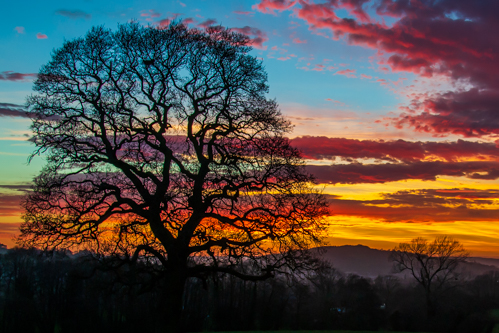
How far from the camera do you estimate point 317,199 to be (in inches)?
569

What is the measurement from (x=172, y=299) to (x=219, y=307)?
35.2 meters

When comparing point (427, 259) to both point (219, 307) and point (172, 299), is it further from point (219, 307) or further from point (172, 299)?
point (172, 299)

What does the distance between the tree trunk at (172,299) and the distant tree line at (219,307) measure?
19.4m

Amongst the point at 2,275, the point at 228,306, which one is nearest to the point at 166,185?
the point at 228,306

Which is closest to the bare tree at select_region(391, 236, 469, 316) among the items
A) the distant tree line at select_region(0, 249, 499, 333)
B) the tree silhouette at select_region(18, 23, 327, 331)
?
the distant tree line at select_region(0, 249, 499, 333)

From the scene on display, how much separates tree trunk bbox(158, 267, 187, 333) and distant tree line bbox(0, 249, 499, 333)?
19.4m

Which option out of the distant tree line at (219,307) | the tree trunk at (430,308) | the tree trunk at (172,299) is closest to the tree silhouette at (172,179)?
the tree trunk at (172,299)

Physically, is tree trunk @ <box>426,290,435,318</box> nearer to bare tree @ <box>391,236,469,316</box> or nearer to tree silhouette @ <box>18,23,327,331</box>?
bare tree @ <box>391,236,469,316</box>

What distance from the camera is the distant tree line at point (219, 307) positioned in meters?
38.3

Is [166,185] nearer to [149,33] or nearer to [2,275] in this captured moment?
[149,33]

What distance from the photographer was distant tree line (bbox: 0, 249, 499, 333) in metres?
38.3

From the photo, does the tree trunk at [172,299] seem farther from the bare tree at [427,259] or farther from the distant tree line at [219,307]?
the bare tree at [427,259]

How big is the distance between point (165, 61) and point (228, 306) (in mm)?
37683

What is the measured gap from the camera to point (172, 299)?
13.7 metres
